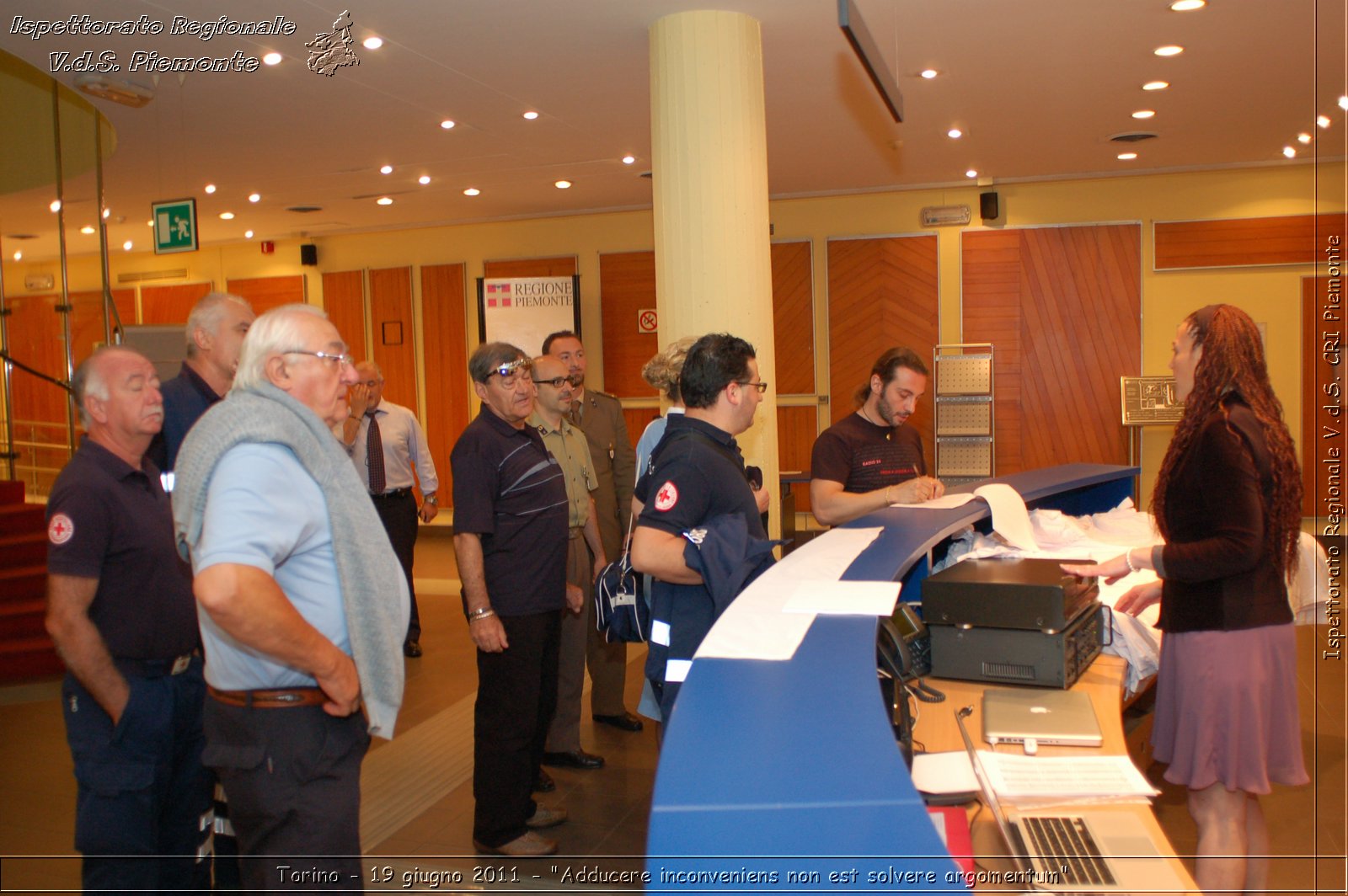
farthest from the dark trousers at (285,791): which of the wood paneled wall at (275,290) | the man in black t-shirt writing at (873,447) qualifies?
the wood paneled wall at (275,290)

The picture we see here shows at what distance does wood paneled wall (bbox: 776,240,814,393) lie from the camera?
34.2 feet

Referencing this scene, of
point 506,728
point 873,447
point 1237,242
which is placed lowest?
point 506,728

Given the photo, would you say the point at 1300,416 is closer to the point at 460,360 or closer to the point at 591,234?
the point at 591,234

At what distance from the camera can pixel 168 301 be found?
12.8 m

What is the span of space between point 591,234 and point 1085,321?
5.43 meters

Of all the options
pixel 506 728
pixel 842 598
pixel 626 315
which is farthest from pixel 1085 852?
pixel 626 315

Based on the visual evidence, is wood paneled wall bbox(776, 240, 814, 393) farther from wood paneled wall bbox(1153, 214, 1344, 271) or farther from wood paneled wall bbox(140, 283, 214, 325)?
wood paneled wall bbox(140, 283, 214, 325)

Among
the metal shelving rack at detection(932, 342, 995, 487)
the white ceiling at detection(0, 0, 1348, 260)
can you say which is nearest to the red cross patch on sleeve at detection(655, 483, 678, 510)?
the white ceiling at detection(0, 0, 1348, 260)

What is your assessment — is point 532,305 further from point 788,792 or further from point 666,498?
point 788,792

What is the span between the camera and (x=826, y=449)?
13.5ft

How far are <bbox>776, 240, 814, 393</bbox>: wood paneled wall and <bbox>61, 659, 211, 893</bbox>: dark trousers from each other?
27.1ft

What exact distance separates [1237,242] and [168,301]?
1262 cm

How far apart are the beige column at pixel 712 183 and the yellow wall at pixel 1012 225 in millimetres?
5724

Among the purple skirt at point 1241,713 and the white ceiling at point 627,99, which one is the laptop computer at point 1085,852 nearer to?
the purple skirt at point 1241,713
